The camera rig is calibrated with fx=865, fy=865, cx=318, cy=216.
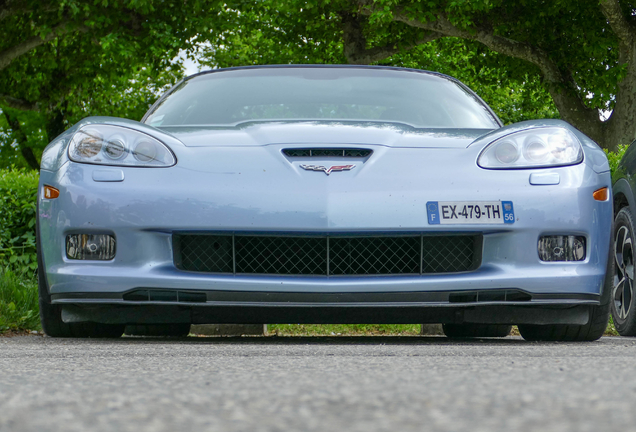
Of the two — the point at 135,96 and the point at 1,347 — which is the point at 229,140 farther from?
the point at 135,96

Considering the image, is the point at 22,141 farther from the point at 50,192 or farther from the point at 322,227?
the point at 322,227

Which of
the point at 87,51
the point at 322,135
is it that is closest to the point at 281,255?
the point at 322,135

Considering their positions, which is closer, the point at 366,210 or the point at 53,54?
the point at 366,210

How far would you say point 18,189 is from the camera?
257 inches

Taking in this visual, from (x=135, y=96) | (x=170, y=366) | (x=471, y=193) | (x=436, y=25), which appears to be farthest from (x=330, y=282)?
(x=135, y=96)

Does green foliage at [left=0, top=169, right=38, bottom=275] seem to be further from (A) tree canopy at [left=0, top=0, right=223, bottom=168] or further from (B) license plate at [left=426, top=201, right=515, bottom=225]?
(A) tree canopy at [left=0, top=0, right=223, bottom=168]

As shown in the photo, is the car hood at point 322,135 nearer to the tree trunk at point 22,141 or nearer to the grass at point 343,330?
the grass at point 343,330

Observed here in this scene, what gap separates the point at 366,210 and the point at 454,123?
1370 mm

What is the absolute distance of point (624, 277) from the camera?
16.0 feet

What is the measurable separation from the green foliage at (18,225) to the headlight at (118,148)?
2505mm

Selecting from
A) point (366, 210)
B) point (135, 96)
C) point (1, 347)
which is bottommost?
point (1, 347)

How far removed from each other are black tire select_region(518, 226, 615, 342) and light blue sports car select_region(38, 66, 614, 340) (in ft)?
0.07

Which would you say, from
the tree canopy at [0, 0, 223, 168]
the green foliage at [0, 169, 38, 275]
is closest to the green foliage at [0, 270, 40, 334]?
the green foliage at [0, 169, 38, 275]

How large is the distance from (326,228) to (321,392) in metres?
1.80
